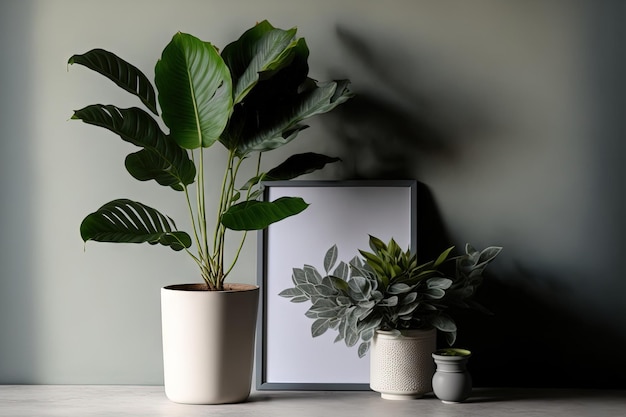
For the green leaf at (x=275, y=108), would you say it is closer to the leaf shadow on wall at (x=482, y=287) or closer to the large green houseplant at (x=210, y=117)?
the large green houseplant at (x=210, y=117)

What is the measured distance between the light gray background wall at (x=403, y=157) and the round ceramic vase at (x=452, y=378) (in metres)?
0.23

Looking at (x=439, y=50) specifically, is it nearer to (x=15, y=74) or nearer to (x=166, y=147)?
(x=166, y=147)

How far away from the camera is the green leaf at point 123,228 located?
1.40m

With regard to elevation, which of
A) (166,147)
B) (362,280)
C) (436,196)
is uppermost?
(166,147)

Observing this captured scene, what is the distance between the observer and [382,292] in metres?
1.50

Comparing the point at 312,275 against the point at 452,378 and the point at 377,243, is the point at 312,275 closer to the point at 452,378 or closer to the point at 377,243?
the point at 377,243

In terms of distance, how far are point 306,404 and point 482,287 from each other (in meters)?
0.53

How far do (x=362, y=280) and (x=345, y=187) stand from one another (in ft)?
1.00

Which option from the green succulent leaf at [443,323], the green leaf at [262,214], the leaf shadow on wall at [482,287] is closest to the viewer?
the green leaf at [262,214]

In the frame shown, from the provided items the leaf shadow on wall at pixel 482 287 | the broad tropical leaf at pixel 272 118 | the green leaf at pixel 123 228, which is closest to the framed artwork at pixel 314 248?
the leaf shadow on wall at pixel 482 287

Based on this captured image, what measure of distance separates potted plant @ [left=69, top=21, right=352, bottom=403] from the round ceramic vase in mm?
419

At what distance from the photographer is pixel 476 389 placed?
1669 millimetres

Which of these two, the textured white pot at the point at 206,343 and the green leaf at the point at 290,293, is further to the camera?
the green leaf at the point at 290,293

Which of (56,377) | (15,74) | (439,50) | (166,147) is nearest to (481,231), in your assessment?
(439,50)
